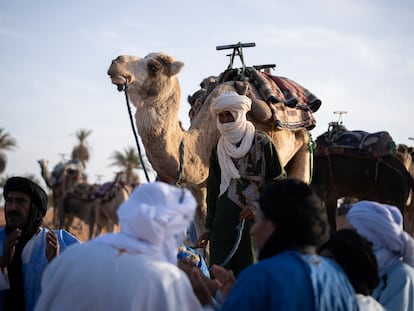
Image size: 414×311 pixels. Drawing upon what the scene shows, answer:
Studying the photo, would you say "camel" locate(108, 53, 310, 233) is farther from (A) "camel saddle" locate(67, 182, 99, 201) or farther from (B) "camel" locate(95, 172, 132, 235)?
(A) "camel saddle" locate(67, 182, 99, 201)

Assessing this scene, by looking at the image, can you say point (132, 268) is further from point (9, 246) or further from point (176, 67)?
point (176, 67)

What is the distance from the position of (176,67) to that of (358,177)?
17.2 ft

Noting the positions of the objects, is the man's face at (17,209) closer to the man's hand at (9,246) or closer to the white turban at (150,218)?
the man's hand at (9,246)

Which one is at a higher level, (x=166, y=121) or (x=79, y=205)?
(x=166, y=121)

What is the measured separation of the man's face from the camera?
15.2 ft

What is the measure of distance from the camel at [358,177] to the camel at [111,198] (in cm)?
1420

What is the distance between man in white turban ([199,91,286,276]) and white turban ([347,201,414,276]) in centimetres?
212

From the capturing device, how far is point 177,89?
7.98m

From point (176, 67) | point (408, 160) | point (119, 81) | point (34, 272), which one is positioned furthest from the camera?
point (408, 160)

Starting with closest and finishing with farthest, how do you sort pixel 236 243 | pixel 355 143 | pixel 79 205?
1. pixel 236 243
2. pixel 355 143
3. pixel 79 205

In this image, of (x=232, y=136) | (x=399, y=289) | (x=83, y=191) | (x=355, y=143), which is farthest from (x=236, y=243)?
(x=83, y=191)

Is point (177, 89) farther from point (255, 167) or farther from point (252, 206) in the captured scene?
point (252, 206)

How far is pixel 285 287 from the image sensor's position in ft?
9.36

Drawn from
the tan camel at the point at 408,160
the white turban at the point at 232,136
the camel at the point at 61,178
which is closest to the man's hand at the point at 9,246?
the white turban at the point at 232,136
